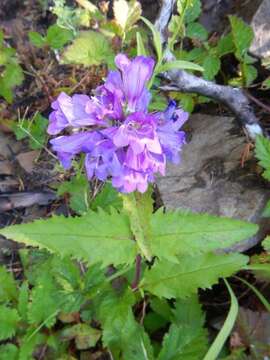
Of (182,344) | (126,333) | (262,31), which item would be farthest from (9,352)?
(262,31)

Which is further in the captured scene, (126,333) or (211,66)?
(211,66)

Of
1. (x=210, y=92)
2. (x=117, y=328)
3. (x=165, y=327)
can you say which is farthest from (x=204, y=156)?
(x=117, y=328)

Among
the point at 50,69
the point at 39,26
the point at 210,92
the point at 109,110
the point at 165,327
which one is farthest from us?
the point at 39,26

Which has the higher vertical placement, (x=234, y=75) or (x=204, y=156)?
(x=234, y=75)

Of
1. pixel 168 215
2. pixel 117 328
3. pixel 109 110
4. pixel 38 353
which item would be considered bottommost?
pixel 38 353

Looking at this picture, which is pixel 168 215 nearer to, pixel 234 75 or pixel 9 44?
pixel 234 75

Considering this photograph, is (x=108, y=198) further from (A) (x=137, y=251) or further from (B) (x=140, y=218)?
(B) (x=140, y=218)

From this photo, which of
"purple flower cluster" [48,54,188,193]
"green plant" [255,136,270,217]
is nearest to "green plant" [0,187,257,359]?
"purple flower cluster" [48,54,188,193]

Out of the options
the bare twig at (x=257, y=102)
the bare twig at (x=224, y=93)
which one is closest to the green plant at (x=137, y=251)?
the bare twig at (x=224, y=93)
